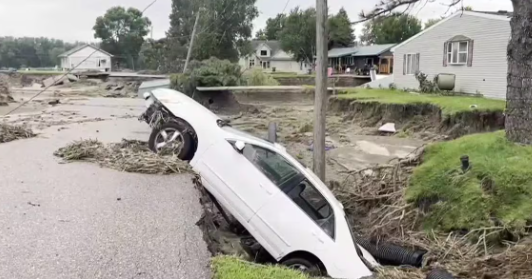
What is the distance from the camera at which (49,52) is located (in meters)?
89.8

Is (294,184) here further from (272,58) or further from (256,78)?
(272,58)

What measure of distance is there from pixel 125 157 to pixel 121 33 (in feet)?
245

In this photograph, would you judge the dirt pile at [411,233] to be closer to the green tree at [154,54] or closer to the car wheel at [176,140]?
the car wheel at [176,140]

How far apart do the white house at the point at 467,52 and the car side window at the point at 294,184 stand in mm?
17071

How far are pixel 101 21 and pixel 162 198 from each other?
2969 inches

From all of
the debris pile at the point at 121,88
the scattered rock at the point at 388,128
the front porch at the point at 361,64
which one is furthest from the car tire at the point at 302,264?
the front porch at the point at 361,64

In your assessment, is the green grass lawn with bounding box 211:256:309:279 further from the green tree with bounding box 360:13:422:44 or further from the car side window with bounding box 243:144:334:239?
the green tree with bounding box 360:13:422:44

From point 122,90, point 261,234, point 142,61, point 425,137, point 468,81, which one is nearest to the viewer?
point 261,234

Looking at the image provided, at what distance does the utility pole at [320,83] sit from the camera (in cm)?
888

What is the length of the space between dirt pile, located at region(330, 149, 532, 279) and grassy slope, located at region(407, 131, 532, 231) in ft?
0.69

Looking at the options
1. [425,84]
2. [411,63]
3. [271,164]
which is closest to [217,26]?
[411,63]

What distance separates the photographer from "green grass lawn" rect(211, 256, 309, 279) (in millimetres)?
3906

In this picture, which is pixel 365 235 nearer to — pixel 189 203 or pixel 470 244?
pixel 470 244

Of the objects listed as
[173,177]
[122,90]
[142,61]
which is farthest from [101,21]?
[173,177]
